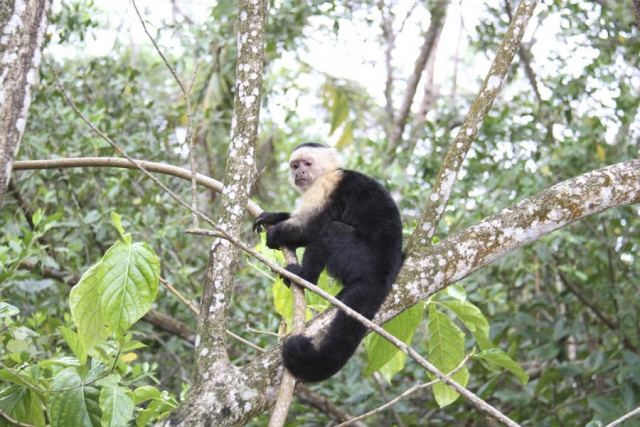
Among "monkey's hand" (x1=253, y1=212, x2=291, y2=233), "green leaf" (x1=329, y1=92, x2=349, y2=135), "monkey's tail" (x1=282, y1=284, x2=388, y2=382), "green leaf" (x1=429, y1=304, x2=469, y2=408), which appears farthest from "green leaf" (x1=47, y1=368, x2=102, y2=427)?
"green leaf" (x1=329, y1=92, x2=349, y2=135)

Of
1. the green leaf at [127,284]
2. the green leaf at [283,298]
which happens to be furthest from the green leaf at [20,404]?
the green leaf at [283,298]

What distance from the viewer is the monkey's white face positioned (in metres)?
4.34

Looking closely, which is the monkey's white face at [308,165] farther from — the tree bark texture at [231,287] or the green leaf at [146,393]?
the green leaf at [146,393]

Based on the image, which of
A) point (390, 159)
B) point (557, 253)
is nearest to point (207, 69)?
point (390, 159)

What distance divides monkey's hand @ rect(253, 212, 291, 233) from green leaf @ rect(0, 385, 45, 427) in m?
1.35

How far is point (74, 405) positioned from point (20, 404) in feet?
0.78

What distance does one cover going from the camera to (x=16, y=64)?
180cm

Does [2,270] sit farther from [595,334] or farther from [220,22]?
[595,334]

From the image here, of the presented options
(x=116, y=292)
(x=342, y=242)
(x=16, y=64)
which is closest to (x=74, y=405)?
(x=116, y=292)

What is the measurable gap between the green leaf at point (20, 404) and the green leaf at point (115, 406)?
1.18ft

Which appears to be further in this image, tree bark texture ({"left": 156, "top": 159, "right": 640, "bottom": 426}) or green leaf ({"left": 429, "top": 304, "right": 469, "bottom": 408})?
green leaf ({"left": 429, "top": 304, "right": 469, "bottom": 408})

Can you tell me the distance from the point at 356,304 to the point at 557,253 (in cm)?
339

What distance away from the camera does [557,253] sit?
5828 mm

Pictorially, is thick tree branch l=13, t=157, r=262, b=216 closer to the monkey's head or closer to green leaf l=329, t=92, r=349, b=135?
the monkey's head
